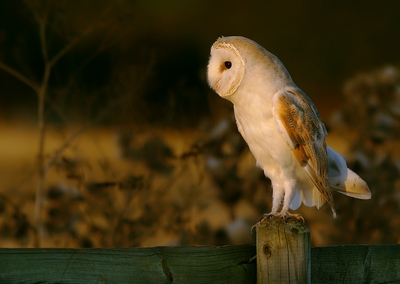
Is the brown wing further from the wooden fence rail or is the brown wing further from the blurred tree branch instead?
the blurred tree branch

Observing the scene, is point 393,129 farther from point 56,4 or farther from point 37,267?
point 37,267

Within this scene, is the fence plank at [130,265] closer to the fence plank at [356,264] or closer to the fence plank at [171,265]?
the fence plank at [171,265]

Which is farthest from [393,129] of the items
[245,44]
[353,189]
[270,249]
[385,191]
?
[270,249]

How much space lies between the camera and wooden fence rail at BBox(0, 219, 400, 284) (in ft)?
4.38

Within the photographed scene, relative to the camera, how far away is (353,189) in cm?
206

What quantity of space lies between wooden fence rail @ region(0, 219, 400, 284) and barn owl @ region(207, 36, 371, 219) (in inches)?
10.1

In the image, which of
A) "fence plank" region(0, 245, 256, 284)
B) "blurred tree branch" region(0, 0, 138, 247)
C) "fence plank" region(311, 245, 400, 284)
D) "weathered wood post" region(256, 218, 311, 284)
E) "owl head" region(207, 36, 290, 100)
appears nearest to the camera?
"fence plank" region(0, 245, 256, 284)

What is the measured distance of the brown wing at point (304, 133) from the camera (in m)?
1.84

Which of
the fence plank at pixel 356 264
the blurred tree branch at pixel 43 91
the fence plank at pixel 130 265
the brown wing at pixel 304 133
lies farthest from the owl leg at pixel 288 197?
the blurred tree branch at pixel 43 91

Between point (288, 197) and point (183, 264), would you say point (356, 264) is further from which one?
point (183, 264)

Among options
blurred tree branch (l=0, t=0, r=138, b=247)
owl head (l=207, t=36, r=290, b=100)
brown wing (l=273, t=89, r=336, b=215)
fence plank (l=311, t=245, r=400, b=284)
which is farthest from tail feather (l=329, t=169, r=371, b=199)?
blurred tree branch (l=0, t=0, r=138, b=247)

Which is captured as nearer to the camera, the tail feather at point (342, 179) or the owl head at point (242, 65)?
the owl head at point (242, 65)

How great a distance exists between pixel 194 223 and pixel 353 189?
5.49ft

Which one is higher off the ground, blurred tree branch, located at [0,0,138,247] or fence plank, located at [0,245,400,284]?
blurred tree branch, located at [0,0,138,247]
